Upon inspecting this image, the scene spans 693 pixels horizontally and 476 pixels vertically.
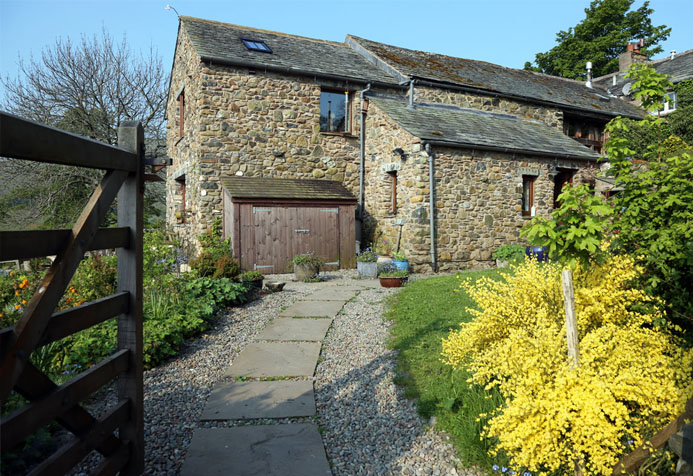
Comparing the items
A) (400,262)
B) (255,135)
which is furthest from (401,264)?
(255,135)

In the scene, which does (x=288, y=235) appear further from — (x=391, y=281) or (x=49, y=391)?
(x=49, y=391)

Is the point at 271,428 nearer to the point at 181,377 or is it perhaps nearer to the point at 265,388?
the point at 265,388

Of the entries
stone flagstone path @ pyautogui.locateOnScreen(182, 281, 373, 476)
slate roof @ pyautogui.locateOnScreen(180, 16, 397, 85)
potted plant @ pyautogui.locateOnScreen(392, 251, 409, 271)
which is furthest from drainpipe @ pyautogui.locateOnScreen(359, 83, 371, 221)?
stone flagstone path @ pyautogui.locateOnScreen(182, 281, 373, 476)

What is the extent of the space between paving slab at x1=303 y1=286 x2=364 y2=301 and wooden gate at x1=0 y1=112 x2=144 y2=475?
209 inches

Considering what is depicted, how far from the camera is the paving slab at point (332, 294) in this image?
781cm

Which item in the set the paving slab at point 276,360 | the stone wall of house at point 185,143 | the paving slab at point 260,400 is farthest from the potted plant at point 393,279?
the stone wall of house at point 185,143

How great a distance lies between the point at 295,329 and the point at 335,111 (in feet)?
29.1

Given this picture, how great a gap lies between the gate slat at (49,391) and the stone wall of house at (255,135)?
32.4ft

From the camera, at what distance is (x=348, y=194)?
1179cm

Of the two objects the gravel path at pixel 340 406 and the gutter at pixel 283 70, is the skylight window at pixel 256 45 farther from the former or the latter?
the gravel path at pixel 340 406

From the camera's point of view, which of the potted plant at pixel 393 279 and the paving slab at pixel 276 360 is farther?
the potted plant at pixel 393 279

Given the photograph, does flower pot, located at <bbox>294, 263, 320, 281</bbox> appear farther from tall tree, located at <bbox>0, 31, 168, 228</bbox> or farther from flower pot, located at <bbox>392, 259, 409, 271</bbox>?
tall tree, located at <bbox>0, 31, 168, 228</bbox>

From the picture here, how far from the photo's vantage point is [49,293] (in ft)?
5.29

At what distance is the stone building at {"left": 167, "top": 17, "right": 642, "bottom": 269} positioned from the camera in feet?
36.8
